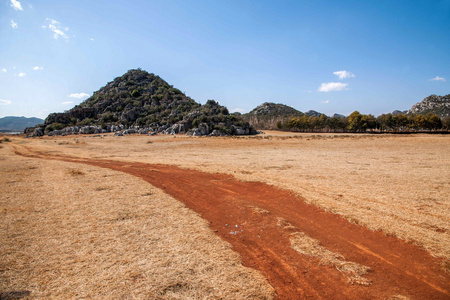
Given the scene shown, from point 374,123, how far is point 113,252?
4676 inches

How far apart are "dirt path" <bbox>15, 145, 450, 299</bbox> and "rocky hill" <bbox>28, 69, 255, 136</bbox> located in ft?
208

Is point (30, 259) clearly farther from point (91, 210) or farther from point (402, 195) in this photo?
point (402, 195)

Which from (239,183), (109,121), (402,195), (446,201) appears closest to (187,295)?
(239,183)

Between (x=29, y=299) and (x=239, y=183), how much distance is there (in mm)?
10464

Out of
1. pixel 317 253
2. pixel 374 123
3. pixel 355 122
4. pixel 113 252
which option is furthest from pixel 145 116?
pixel 374 123

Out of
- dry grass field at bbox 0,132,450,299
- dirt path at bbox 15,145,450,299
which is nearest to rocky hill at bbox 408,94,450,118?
dry grass field at bbox 0,132,450,299

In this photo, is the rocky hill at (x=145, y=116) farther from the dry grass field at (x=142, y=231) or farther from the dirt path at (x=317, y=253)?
the dirt path at (x=317, y=253)

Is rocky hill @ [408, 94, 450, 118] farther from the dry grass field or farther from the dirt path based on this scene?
the dirt path

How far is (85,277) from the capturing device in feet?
15.5

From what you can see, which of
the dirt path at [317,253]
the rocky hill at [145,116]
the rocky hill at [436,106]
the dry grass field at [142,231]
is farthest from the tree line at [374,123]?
the dirt path at [317,253]

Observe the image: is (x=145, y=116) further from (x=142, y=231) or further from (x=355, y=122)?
(x=142, y=231)

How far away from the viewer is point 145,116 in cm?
9806

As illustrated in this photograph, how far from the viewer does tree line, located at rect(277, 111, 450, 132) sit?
9231 cm

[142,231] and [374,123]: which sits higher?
[374,123]
